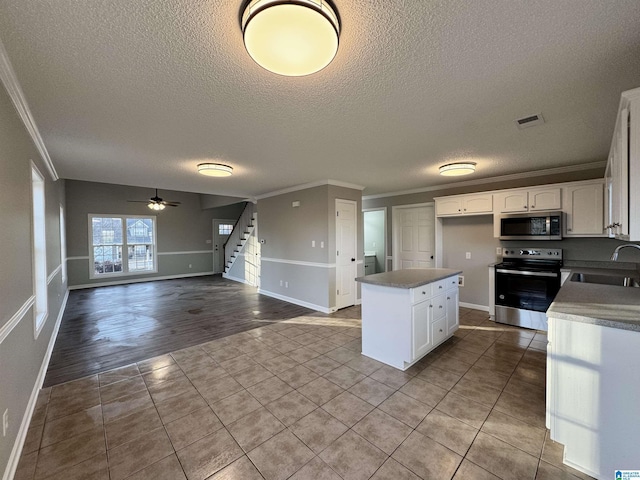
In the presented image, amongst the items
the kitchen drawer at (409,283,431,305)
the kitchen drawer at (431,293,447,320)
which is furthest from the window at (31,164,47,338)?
the kitchen drawer at (431,293,447,320)

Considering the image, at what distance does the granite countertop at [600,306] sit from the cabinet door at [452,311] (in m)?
1.30

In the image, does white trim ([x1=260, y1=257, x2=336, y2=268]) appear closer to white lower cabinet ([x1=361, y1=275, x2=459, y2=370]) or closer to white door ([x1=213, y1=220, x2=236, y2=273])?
white lower cabinet ([x1=361, y1=275, x2=459, y2=370])

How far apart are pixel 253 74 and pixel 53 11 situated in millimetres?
926

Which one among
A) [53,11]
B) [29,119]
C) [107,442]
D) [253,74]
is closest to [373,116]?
[253,74]

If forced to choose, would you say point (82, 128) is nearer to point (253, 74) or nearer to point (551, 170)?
point (253, 74)

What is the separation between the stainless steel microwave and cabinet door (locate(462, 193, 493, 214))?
0.27 meters

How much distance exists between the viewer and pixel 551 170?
416cm

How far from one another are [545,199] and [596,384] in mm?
3252

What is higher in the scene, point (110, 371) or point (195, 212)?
point (195, 212)

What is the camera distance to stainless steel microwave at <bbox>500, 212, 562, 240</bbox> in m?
3.85

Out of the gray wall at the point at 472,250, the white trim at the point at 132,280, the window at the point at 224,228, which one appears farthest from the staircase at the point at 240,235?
the gray wall at the point at 472,250

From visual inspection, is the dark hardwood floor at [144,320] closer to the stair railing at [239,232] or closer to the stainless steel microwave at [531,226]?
the stair railing at [239,232]

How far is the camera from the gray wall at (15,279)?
5.46 ft

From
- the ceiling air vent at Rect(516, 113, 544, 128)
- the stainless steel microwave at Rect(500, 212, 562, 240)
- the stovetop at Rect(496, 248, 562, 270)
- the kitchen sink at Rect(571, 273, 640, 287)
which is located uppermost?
the ceiling air vent at Rect(516, 113, 544, 128)
